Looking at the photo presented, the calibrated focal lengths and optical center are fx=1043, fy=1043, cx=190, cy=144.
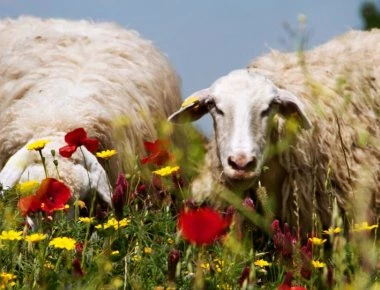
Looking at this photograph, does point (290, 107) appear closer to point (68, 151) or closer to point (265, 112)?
point (265, 112)

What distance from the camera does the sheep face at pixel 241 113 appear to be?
18.3ft

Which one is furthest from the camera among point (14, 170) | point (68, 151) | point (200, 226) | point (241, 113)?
point (241, 113)

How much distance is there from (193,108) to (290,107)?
62 cm

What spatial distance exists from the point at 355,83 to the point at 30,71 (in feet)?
7.62

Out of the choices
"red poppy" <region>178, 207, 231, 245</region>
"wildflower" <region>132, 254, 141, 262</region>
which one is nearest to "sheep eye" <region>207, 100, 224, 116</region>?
"wildflower" <region>132, 254, 141, 262</region>

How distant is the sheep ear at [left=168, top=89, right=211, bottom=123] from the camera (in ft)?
20.9

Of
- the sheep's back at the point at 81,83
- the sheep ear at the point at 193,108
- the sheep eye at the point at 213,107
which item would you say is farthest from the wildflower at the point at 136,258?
the sheep's back at the point at 81,83

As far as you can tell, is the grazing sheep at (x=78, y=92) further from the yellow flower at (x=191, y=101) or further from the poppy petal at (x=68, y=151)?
the poppy petal at (x=68, y=151)

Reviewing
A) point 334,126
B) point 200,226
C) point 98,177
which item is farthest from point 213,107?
point 200,226

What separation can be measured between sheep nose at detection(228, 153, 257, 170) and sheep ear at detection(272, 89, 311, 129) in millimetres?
749

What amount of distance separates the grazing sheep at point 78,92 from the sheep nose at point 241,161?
704mm

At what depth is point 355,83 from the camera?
22.7 feet

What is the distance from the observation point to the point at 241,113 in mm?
5949

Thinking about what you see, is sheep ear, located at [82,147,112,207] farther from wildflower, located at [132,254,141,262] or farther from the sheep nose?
wildflower, located at [132,254,141,262]
